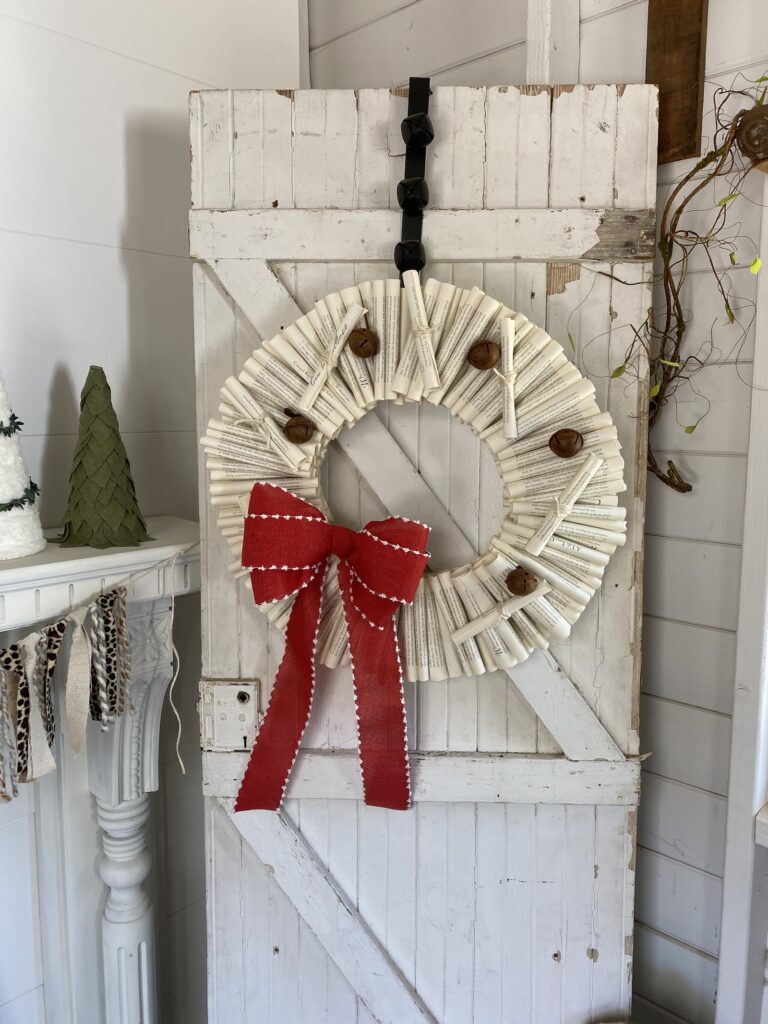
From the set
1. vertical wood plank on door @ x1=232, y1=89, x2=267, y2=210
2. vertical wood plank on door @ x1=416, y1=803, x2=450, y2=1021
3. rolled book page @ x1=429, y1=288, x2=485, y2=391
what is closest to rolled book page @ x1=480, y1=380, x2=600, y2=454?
rolled book page @ x1=429, y1=288, x2=485, y2=391

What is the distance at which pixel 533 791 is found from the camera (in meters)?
1.15

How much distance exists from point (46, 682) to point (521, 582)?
2.17 ft

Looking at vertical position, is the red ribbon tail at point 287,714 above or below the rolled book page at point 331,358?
below

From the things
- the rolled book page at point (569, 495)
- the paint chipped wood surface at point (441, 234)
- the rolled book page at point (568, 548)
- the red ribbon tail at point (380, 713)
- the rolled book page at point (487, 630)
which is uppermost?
the paint chipped wood surface at point (441, 234)

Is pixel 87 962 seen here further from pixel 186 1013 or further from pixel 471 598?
pixel 471 598

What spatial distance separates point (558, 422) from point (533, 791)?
1.74ft

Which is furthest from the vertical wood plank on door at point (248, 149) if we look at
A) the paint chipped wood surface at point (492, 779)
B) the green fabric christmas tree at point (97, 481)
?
the paint chipped wood surface at point (492, 779)

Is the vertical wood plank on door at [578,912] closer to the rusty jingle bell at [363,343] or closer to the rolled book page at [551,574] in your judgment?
the rolled book page at [551,574]

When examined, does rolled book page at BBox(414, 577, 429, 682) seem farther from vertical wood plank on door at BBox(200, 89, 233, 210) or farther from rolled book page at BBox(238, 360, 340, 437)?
vertical wood plank on door at BBox(200, 89, 233, 210)

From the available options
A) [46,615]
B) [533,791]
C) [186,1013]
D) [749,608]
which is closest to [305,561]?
[46,615]

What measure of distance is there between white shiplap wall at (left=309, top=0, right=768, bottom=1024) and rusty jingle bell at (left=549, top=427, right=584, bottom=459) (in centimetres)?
24

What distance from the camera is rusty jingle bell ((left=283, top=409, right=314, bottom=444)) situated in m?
1.08

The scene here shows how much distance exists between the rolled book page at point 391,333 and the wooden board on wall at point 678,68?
1.48 ft

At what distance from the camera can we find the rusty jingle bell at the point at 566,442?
40.6 inches
